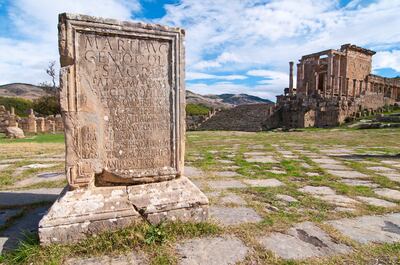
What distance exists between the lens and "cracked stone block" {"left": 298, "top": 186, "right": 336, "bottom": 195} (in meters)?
3.78

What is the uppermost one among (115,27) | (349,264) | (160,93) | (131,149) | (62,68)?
(115,27)

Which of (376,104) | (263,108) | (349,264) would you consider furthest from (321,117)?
(349,264)

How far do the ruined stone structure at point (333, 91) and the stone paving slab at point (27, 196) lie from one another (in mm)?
23015

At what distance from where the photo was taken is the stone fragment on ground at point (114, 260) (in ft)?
6.54

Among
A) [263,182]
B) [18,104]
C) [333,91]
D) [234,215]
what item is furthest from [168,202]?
[18,104]

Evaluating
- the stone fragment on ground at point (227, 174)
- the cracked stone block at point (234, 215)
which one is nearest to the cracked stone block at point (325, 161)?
the stone fragment on ground at point (227, 174)

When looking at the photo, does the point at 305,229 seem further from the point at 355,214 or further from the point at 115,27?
the point at 115,27

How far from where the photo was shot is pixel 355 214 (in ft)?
9.71

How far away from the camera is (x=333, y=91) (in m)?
31.7

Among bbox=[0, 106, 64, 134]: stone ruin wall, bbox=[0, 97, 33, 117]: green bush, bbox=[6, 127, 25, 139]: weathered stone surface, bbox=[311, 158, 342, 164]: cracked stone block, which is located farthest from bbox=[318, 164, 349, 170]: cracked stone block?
bbox=[0, 97, 33, 117]: green bush

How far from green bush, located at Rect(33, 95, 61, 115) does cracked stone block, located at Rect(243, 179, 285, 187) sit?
119ft

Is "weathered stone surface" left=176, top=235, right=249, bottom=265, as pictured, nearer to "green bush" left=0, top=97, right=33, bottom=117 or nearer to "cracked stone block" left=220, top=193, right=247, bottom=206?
"cracked stone block" left=220, top=193, right=247, bottom=206

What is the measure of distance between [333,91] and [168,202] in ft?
111

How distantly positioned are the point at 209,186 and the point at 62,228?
2.26m
